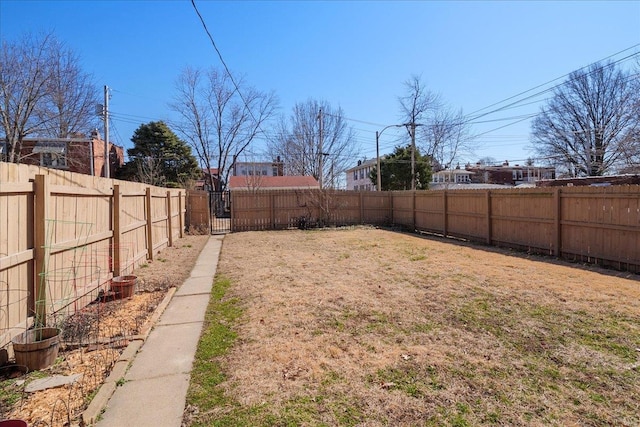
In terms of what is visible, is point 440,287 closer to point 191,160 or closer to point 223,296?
point 223,296

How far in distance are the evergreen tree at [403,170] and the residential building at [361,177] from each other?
12.2 meters

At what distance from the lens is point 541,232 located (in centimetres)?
955

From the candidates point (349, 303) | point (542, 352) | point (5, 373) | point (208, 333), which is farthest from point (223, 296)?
point (542, 352)

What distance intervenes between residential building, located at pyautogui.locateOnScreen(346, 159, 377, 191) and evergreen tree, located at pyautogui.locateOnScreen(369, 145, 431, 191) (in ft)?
40.2

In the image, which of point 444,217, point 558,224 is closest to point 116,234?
point 558,224

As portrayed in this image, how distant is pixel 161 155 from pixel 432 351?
34.4 metres

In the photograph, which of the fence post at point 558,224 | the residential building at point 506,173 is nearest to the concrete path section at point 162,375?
the fence post at point 558,224

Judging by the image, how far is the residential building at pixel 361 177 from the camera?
4919 centimetres

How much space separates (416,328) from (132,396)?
2868mm

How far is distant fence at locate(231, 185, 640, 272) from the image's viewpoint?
25.0ft

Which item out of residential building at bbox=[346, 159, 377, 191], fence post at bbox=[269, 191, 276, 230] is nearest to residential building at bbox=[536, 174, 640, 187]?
fence post at bbox=[269, 191, 276, 230]

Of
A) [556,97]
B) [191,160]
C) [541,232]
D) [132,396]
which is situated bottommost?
[132,396]

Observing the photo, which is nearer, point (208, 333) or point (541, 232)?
point (208, 333)

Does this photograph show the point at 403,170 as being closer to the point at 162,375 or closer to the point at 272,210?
the point at 272,210
